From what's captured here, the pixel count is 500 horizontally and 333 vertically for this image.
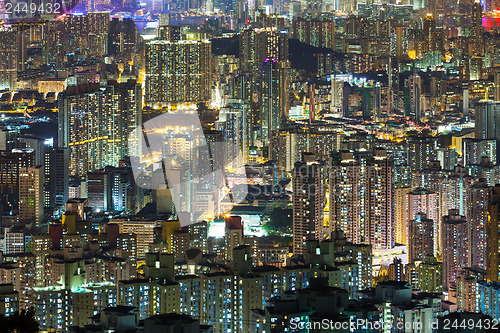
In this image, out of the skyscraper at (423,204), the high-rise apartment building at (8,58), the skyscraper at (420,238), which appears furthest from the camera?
the high-rise apartment building at (8,58)

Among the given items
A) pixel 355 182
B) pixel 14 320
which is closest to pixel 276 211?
pixel 355 182

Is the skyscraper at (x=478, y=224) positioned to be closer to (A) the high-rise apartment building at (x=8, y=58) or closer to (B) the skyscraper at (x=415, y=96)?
(B) the skyscraper at (x=415, y=96)

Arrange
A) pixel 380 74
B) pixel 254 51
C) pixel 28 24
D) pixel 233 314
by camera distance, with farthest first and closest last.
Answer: pixel 380 74 → pixel 254 51 → pixel 28 24 → pixel 233 314

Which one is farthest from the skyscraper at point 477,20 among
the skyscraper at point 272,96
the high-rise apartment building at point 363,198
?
the high-rise apartment building at point 363,198

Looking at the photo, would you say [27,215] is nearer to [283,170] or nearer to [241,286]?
[283,170]

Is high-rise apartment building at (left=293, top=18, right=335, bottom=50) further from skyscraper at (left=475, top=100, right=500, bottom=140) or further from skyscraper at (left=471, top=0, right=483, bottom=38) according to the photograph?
skyscraper at (left=475, top=100, right=500, bottom=140)

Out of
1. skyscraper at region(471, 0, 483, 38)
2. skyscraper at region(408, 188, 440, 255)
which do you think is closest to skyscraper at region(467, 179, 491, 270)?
skyscraper at region(408, 188, 440, 255)
